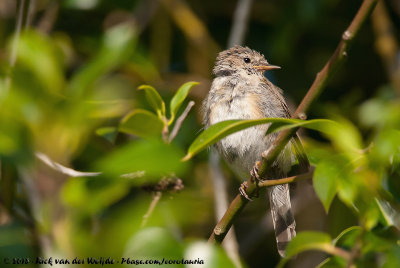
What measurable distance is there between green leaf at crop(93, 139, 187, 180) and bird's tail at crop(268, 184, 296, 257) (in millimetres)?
2256

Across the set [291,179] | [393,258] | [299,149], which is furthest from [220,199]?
[393,258]

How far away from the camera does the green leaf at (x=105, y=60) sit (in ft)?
7.42

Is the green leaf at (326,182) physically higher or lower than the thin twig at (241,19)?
lower

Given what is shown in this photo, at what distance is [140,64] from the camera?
4367mm

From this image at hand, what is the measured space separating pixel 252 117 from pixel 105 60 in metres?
1.53

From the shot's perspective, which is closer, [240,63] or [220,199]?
[220,199]

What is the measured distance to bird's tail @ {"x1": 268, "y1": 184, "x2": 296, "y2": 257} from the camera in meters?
3.95

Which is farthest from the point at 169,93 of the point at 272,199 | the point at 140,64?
the point at 272,199

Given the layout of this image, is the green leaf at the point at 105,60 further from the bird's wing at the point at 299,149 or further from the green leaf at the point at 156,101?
the bird's wing at the point at 299,149

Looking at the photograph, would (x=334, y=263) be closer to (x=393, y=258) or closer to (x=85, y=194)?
(x=393, y=258)

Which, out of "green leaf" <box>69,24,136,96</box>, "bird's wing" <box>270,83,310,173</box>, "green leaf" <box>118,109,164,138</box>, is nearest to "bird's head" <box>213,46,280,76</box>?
"bird's wing" <box>270,83,310,173</box>

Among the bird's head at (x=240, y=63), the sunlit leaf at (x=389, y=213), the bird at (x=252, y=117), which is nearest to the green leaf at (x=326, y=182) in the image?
the sunlit leaf at (x=389, y=213)

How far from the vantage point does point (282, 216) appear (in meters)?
4.14

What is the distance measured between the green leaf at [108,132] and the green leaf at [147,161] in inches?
45.7
